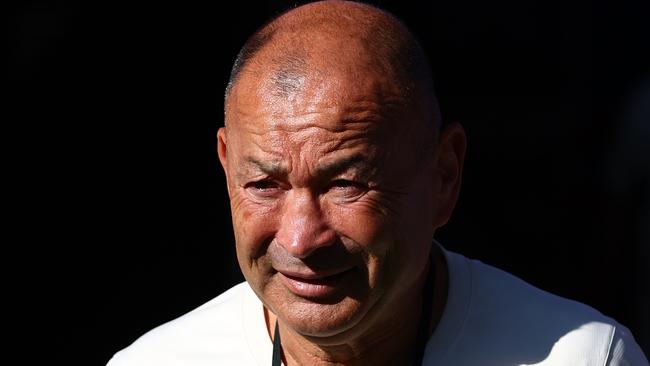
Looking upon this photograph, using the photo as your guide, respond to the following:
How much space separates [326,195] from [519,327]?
2.21 feet

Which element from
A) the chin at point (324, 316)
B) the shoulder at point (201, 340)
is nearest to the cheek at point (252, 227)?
the chin at point (324, 316)

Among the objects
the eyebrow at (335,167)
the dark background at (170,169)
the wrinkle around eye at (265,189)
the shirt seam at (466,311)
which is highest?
the eyebrow at (335,167)

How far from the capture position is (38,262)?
20.2 ft

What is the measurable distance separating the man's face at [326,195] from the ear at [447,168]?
0.41 ft

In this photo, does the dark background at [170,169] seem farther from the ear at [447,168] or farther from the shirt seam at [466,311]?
the ear at [447,168]

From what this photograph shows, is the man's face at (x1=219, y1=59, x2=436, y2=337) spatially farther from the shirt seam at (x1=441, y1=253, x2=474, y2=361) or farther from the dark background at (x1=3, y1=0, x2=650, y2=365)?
the dark background at (x1=3, y1=0, x2=650, y2=365)

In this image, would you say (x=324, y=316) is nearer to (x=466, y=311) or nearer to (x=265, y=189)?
(x=265, y=189)

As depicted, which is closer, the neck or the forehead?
the forehead

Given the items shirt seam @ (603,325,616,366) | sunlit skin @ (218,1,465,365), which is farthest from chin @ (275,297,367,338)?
shirt seam @ (603,325,616,366)

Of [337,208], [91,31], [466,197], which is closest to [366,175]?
[337,208]

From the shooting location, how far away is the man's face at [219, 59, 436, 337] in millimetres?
2537

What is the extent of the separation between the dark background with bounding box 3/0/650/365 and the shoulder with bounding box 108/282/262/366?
2.60m

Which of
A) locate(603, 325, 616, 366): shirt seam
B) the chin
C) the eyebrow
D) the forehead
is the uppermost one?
the forehead

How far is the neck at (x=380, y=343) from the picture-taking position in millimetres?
2828
